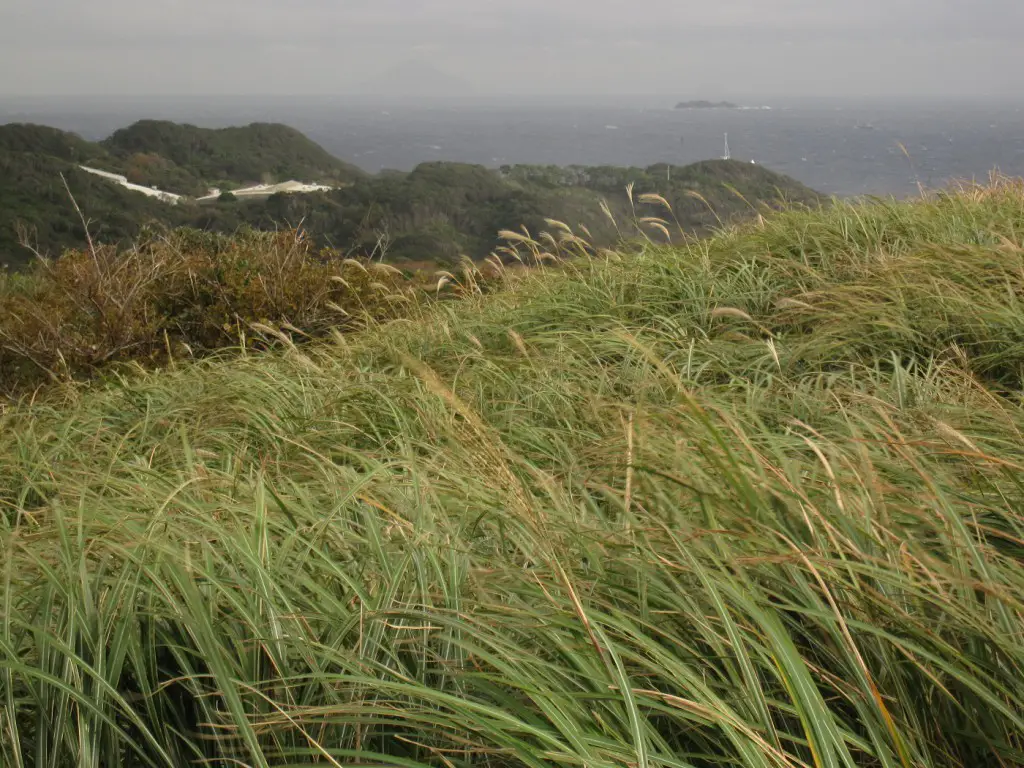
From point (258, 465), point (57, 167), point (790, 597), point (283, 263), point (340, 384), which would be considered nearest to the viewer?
point (790, 597)

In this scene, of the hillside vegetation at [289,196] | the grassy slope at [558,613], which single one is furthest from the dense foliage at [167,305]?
the grassy slope at [558,613]

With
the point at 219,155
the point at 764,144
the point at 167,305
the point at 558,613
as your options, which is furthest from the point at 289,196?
the point at 764,144

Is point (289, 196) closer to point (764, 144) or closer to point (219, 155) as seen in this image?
point (219, 155)

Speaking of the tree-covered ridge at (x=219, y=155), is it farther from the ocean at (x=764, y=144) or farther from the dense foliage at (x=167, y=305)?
the dense foliage at (x=167, y=305)

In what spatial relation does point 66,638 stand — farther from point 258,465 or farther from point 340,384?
point 340,384

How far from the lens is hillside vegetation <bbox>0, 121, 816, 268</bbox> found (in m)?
16.5

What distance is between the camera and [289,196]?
22.0 meters

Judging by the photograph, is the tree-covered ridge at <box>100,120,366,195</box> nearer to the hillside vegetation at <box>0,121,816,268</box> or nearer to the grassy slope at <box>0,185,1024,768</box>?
the hillside vegetation at <box>0,121,816,268</box>

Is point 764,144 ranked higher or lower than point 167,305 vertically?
higher

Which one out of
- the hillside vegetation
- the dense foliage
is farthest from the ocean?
the dense foliage

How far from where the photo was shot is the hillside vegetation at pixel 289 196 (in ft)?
54.0

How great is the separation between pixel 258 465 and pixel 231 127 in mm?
38392

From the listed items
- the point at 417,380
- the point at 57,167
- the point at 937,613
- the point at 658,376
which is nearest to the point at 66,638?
the point at 937,613

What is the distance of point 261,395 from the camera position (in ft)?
11.6
